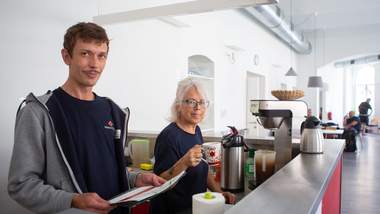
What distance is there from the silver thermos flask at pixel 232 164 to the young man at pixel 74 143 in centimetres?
73

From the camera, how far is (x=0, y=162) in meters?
2.23

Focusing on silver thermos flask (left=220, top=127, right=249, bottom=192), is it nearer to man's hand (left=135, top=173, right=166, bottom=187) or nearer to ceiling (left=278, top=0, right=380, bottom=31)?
man's hand (left=135, top=173, right=166, bottom=187)

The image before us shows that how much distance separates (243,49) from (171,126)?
5007 millimetres

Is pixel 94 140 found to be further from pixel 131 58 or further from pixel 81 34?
pixel 131 58

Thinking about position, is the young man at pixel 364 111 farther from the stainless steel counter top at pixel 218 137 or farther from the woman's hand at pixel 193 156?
the woman's hand at pixel 193 156

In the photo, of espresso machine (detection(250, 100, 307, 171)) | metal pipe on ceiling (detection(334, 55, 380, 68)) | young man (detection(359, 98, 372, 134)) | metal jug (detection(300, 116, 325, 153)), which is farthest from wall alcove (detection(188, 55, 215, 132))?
young man (detection(359, 98, 372, 134))

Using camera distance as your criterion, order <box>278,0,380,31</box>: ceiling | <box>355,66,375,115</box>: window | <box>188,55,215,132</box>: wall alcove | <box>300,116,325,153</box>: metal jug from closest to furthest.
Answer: <box>300,116,325,153</box>: metal jug, <box>188,55,215,132</box>: wall alcove, <box>278,0,380,31</box>: ceiling, <box>355,66,375,115</box>: window

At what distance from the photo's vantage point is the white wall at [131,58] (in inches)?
89.7

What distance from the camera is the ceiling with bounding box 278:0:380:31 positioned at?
7062 mm

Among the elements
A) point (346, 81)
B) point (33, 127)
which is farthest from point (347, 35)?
point (33, 127)

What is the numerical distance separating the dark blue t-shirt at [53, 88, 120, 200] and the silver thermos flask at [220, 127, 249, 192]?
34.4 inches

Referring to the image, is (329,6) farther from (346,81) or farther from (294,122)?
(346,81)

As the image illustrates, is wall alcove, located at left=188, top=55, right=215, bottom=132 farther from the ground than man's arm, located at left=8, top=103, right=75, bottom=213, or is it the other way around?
wall alcove, located at left=188, top=55, right=215, bottom=132

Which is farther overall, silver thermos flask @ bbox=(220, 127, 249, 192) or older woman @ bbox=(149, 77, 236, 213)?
silver thermos flask @ bbox=(220, 127, 249, 192)
